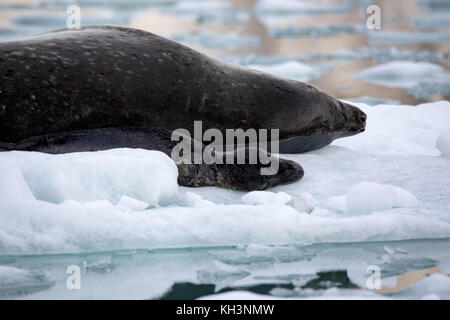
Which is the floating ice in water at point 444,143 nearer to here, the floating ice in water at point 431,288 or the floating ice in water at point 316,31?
the floating ice in water at point 431,288

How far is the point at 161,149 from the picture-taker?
12.5 ft

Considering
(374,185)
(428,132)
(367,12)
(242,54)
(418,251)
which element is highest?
(367,12)

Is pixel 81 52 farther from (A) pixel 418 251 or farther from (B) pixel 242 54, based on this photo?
(B) pixel 242 54

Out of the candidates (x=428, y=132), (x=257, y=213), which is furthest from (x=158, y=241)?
(x=428, y=132)

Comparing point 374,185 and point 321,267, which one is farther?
point 374,185

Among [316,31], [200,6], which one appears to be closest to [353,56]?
[316,31]

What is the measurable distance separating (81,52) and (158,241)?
55.1 inches

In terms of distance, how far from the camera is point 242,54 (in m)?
9.16

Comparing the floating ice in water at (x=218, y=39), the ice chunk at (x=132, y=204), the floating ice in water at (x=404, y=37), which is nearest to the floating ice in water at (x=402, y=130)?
the ice chunk at (x=132, y=204)

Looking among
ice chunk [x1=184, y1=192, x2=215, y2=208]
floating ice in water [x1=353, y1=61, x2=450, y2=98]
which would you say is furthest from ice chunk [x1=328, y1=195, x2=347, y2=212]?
floating ice in water [x1=353, y1=61, x2=450, y2=98]

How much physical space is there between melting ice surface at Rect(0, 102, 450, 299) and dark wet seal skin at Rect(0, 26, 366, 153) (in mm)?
372

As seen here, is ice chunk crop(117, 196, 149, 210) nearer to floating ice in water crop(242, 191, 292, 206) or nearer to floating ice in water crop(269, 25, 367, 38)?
floating ice in water crop(242, 191, 292, 206)

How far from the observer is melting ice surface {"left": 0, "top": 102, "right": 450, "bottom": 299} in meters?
2.65

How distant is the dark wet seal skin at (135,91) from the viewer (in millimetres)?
3762
